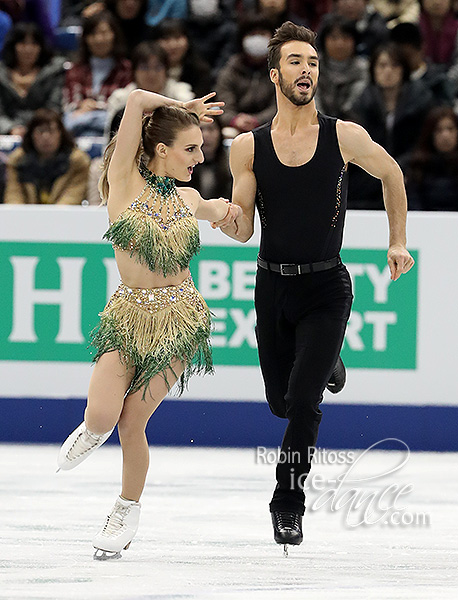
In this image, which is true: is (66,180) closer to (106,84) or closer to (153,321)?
(106,84)

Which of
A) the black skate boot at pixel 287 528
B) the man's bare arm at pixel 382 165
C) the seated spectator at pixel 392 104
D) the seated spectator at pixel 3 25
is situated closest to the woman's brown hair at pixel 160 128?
the man's bare arm at pixel 382 165

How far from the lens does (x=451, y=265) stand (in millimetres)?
6422

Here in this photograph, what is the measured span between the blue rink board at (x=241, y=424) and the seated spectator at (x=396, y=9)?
139 inches

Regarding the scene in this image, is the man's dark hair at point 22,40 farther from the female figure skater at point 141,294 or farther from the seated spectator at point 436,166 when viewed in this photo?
the female figure skater at point 141,294

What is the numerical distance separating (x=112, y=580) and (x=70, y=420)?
293cm

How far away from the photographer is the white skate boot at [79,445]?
12.9 feet

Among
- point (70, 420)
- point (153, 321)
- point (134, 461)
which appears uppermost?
point (153, 321)

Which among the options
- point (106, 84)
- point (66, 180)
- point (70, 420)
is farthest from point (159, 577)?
point (106, 84)

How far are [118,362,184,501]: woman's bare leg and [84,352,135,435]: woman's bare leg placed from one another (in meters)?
0.05

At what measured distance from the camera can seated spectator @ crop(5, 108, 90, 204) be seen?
725 cm

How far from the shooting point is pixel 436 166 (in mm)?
7156

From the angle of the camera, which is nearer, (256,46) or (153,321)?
(153,321)

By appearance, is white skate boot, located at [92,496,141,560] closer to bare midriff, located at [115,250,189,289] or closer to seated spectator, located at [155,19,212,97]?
bare midriff, located at [115,250,189,289]

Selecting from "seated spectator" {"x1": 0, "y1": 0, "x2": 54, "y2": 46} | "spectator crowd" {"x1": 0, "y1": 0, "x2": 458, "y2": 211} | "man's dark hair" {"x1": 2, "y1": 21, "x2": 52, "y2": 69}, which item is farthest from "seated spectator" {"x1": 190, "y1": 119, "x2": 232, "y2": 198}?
"seated spectator" {"x1": 0, "y1": 0, "x2": 54, "y2": 46}
